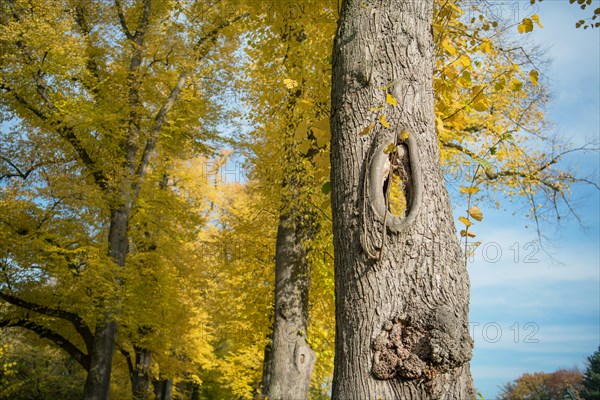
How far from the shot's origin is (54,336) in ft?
43.5

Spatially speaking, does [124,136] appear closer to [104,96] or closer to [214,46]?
[104,96]

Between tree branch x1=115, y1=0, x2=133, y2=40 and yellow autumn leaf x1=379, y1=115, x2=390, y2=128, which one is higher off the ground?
tree branch x1=115, y1=0, x2=133, y2=40

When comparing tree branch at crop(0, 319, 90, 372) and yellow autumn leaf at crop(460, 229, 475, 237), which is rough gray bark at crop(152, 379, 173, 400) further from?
yellow autumn leaf at crop(460, 229, 475, 237)

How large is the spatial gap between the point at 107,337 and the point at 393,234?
457 inches

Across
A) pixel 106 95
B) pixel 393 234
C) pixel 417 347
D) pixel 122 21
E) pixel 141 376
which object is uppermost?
pixel 122 21

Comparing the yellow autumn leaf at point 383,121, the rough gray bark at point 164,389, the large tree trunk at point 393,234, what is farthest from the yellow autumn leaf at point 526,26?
the rough gray bark at point 164,389

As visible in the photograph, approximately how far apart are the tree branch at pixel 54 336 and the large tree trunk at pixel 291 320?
20.7ft

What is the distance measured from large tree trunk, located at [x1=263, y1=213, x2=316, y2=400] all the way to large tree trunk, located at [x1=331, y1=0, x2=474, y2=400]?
6.06 m

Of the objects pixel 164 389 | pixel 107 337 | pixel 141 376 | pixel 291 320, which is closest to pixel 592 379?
pixel 291 320

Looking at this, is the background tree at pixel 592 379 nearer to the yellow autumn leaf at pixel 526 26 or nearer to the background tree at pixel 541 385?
the background tree at pixel 541 385

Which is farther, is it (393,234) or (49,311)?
(49,311)

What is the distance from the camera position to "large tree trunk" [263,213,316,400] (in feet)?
27.2

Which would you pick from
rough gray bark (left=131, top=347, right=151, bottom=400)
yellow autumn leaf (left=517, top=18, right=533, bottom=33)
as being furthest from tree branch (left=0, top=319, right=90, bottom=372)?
yellow autumn leaf (left=517, top=18, right=533, bottom=33)

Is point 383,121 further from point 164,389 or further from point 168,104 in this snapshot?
point 164,389
